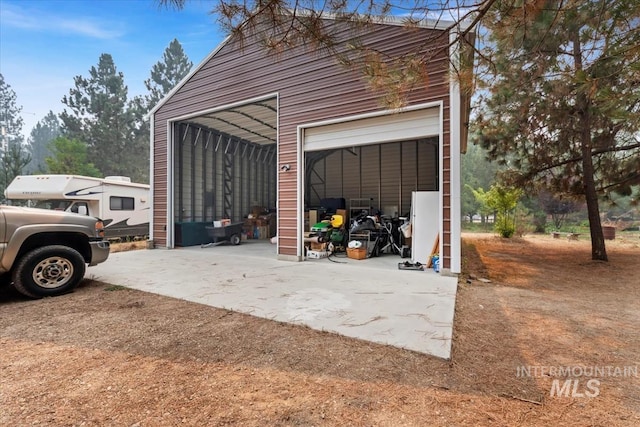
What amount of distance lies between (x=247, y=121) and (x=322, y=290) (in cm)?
723

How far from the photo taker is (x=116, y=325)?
2.88 metres

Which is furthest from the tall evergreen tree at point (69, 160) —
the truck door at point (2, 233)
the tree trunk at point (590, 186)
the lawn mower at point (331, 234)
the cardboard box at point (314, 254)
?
the tree trunk at point (590, 186)

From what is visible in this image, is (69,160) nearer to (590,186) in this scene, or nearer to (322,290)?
(322,290)

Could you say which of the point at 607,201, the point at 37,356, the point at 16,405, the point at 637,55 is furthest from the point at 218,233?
the point at 607,201

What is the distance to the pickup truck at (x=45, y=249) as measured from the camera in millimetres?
3553

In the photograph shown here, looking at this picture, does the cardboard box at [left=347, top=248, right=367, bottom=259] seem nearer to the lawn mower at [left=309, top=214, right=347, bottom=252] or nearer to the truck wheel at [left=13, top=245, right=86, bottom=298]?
the lawn mower at [left=309, top=214, right=347, bottom=252]

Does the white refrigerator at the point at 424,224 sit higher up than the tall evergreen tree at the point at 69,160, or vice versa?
the tall evergreen tree at the point at 69,160

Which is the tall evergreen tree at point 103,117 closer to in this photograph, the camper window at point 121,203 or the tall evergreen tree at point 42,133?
the camper window at point 121,203

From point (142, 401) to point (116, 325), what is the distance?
4.88 feet

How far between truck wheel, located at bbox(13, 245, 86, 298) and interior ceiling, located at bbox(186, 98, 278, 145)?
5241 mm

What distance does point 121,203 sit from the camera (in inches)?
411

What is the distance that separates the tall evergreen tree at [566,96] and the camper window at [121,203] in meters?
11.1

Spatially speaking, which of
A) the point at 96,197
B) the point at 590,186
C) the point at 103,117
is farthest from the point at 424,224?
Result: the point at 103,117

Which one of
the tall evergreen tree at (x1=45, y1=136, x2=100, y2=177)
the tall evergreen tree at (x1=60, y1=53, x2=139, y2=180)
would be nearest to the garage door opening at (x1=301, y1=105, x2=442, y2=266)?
the tall evergreen tree at (x1=45, y1=136, x2=100, y2=177)
